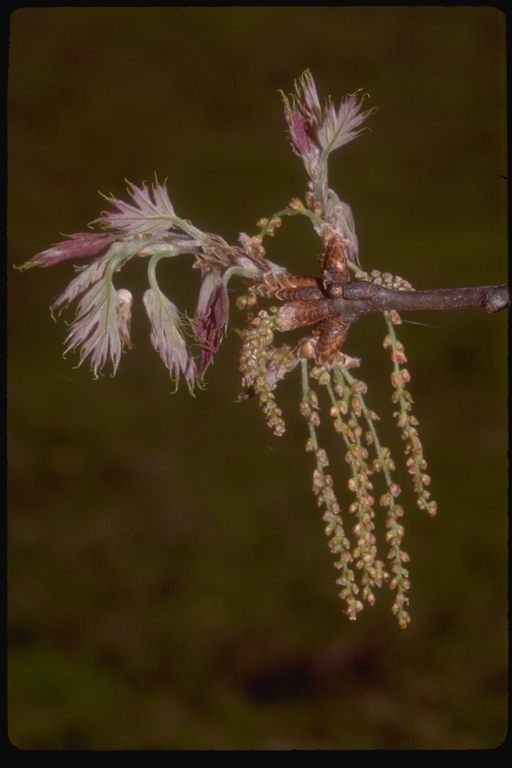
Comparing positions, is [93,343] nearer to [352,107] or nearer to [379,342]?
[352,107]

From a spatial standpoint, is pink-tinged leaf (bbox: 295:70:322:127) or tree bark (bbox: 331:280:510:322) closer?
tree bark (bbox: 331:280:510:322)

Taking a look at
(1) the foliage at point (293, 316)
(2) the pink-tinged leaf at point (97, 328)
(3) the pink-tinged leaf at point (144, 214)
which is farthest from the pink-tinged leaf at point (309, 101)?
(2) the pink-tinged leaf at point (97, 328)

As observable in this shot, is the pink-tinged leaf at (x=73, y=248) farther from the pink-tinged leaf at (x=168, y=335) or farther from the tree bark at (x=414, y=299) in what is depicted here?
the tree bark at (x=414, y=299)

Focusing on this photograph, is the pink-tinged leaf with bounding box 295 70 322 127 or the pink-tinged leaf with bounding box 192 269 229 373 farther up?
the pink-tinged leaf with bounding box 295 70 322 127

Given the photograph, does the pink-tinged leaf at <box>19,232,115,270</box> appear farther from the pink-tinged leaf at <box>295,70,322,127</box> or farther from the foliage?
the pink-tinged leaf at <box>295,70,322,127</box>

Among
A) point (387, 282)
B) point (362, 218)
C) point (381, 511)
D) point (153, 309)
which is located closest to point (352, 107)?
point (387, 282)

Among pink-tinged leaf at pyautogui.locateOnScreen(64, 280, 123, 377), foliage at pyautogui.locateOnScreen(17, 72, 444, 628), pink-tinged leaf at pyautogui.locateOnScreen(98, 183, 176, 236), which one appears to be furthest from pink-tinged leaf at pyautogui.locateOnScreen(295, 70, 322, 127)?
pink-tinged leaf at pyautogui.locateOnScreen(64, 280, 123, 377)
